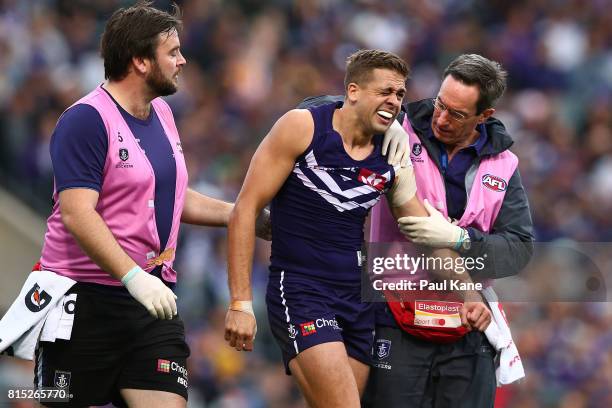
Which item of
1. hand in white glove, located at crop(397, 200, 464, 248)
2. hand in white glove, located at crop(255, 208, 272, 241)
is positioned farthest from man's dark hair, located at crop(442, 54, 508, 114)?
hand in white glove, located at crop(255, 208, 272, 241)

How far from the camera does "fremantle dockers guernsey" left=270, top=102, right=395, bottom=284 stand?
5.93 m

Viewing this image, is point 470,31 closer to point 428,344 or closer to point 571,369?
point 571,369

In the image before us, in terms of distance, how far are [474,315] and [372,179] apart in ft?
2.75

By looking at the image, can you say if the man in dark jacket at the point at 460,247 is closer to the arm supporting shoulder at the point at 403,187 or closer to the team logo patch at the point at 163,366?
the arm supporting shoulder at the point at 403,187

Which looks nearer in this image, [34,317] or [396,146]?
[34,317]

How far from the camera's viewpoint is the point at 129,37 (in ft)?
18.6

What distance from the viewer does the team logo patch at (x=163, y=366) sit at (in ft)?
18.4

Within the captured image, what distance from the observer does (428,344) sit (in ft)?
20.6

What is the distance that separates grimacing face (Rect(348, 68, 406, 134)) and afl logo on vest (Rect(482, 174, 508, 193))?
2.11ft

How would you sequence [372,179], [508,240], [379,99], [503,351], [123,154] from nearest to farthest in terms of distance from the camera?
[123,154] < [379,99] < [372,179] < [508,240] < [503,351]

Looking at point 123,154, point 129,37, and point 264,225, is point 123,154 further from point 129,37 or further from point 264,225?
point 264,225

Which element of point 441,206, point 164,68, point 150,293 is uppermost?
point 164,68

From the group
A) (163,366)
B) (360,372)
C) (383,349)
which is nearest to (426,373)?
(383,349)

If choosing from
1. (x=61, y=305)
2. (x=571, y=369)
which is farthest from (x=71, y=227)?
(x=571, y=369)
